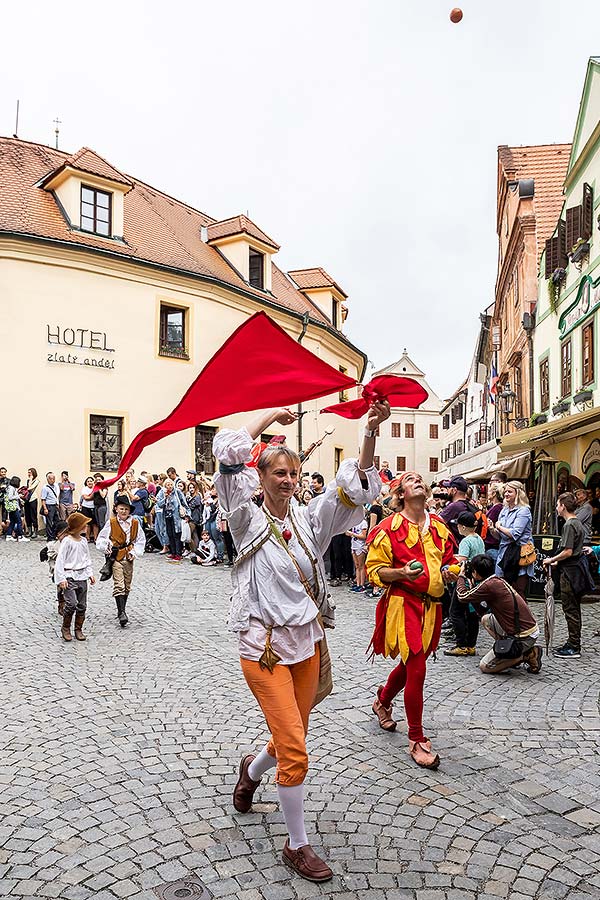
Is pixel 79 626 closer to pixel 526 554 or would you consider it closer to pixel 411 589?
pixel 411 589

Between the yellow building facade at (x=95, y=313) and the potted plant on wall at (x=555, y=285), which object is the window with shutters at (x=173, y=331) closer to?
the yellow building facade at (x=95, y=313)

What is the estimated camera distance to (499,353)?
34.0m

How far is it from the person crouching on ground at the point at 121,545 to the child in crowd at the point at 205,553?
241 inches

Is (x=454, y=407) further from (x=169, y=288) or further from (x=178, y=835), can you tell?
(x=178, y=835)

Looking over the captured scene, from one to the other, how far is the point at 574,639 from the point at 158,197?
24884mm

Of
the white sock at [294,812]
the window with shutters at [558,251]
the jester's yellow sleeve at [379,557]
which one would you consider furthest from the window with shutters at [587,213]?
the white sock at [294,812]

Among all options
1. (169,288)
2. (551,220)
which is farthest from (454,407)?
(169,288)

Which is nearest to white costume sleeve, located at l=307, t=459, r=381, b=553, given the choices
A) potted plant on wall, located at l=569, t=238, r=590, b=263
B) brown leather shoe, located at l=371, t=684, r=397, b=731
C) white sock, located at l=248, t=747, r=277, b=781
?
white sock, located at l=248, t=747, r=277, b=781

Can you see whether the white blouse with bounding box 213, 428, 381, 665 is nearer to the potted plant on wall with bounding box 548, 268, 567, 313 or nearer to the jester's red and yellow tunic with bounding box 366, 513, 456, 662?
the jester's red and yellow tunic with bounding box 366, 513, 456, 662

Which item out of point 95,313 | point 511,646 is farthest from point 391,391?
point 95,313

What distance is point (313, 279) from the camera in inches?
1319

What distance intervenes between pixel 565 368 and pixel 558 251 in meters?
3.01

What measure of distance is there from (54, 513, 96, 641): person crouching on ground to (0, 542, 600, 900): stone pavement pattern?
82cm

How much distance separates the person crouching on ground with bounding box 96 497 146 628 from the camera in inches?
379
